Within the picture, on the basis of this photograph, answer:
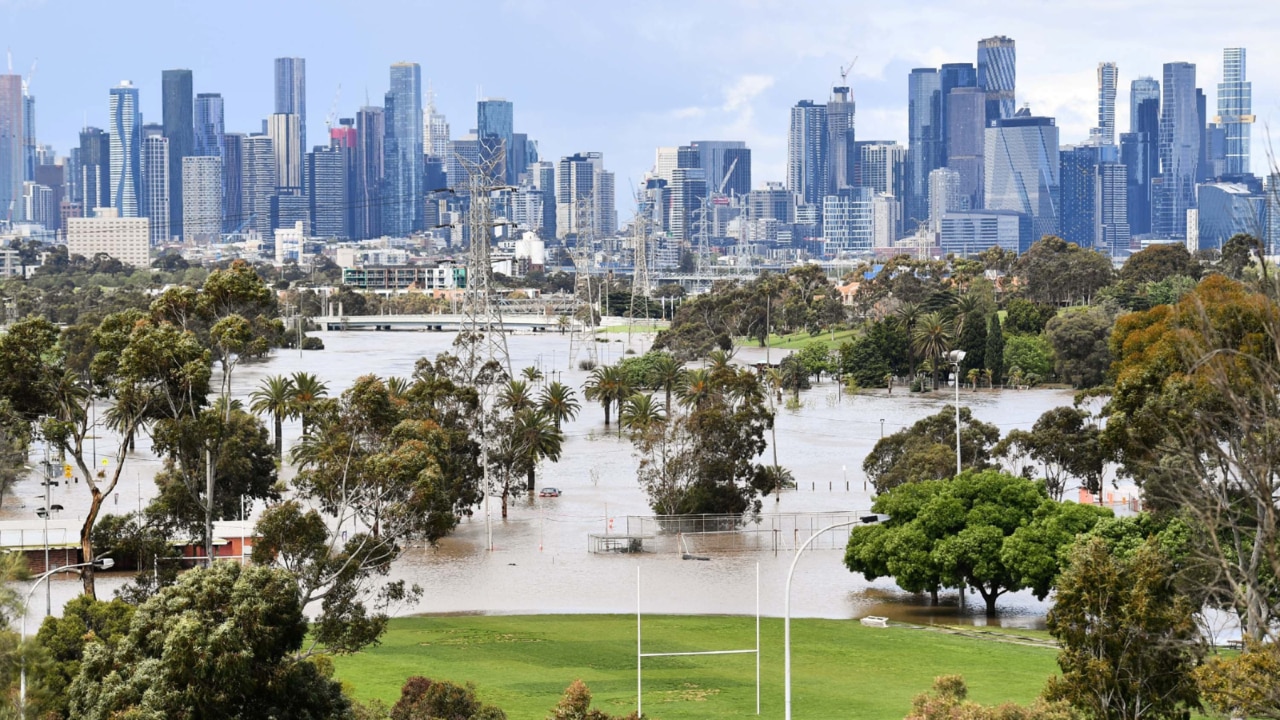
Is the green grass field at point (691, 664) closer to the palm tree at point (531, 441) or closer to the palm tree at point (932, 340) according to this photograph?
the palm tree at point (531, 441)

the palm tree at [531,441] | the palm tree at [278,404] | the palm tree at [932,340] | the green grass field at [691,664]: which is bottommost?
the green grass field at [691,664]

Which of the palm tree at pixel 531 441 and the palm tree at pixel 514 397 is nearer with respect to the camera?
the palm tree at pixel 531 441

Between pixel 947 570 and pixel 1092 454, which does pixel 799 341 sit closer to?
pixel 1092 454

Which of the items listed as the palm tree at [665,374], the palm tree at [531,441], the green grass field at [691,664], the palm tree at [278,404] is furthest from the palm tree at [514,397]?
the green grass field at [691,664]

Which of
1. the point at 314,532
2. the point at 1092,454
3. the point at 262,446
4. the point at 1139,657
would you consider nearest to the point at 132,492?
the point at 262,446

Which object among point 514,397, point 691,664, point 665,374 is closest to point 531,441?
point 514,397

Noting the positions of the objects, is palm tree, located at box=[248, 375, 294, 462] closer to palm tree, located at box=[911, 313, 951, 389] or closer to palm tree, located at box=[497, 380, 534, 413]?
palm tree, located at box=[497, 380, 534, 413]
